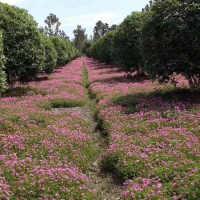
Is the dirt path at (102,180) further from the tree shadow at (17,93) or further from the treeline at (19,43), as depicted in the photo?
the treeline at (19,43)

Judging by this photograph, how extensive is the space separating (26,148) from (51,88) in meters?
12.3

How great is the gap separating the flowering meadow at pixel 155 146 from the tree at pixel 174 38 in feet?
5.73

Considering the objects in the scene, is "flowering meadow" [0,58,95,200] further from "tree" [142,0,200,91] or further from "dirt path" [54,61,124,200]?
"tree" [142,0,200,91]

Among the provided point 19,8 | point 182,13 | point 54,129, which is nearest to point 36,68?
point 19,8


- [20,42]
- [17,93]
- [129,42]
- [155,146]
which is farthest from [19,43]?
[155,146]

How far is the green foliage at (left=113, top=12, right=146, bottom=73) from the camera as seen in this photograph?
23.5m

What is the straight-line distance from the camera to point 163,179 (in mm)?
6418

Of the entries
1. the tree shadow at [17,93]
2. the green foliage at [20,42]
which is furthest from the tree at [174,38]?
the tree shadow at [17,93]

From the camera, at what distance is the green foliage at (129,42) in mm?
23453

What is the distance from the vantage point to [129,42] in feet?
77.9

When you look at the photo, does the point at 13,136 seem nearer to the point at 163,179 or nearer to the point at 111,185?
the point at 111,185

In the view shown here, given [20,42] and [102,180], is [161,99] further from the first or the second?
[20,42]

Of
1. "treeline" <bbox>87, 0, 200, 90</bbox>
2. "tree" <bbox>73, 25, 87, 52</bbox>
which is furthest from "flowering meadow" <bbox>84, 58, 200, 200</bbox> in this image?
"tree" <bbox>73, 25, 87, 52</bbox>

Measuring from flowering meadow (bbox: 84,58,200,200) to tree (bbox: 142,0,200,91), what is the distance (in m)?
1.75
